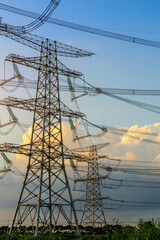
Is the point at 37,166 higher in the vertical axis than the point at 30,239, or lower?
higher

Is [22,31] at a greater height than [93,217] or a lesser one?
greater

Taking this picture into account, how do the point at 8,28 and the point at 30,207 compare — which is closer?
the point at 30,207

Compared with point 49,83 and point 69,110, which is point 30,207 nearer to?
point 69,110

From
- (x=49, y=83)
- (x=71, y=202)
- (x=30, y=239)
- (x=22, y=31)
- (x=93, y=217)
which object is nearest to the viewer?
(x=30, y=239)

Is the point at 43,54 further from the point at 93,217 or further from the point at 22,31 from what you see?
the point at 93,217

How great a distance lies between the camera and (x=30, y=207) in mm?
28062

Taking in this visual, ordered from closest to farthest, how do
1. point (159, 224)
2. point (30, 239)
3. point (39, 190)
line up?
point (159, 224)
point (30, 239)
point (39, 190)

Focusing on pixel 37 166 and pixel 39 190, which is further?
pixel 37 166

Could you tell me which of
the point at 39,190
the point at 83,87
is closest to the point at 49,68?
the point at 83,87

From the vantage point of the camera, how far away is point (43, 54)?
113ft

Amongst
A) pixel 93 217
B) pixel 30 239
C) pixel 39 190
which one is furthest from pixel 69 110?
pixel 93 217

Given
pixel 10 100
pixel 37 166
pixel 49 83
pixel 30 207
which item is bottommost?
pixel 30 207

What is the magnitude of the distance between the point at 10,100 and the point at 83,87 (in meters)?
9.43

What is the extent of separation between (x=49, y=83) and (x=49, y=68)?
1.92 m
